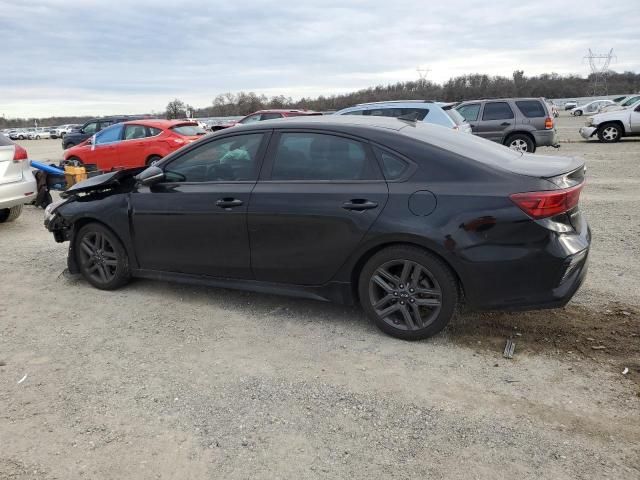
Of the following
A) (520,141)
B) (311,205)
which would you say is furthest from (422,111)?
(311,205)

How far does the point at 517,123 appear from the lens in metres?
15.2

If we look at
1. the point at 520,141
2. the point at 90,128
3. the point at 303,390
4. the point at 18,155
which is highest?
the point at 90,128

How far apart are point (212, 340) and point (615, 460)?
8.94ft

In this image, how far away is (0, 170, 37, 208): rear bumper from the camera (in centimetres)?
771

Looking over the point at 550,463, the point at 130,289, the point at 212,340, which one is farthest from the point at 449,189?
the point at 130,289

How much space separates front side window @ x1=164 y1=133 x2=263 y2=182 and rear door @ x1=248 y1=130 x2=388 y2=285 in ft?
0.54

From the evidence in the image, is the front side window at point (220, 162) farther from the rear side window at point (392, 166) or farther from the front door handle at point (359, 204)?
the rear side window at point (392, 166)

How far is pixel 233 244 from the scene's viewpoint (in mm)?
4379

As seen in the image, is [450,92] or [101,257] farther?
[450,92]

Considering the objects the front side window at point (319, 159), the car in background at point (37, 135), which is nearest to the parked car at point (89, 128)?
the front side window at point (319, 159)

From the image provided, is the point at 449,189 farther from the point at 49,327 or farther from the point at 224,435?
the point at 49,327

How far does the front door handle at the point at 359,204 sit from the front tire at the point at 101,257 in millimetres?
2353

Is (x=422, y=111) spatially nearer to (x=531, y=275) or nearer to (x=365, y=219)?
(x=365, y=219)

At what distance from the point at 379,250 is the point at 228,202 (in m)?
1.32
